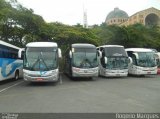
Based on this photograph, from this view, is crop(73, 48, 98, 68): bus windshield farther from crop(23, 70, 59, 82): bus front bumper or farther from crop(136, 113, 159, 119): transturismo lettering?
crop(136, 113, 159, 119): transturismo lettering

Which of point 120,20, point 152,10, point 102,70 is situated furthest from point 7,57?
point 120,20

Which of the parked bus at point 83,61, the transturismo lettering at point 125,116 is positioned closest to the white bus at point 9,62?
the parked bus at point 83,61

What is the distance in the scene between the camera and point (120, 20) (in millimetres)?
125688

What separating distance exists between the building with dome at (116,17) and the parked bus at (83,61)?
→ 9942 cm

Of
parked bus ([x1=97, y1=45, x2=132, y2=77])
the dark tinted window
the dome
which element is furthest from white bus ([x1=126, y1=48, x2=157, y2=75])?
the dome

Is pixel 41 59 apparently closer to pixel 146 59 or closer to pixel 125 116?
pixel 146 59

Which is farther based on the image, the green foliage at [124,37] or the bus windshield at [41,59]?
the green foliage at [124,37]

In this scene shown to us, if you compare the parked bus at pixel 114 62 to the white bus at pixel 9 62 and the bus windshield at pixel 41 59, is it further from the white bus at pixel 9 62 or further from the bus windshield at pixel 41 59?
the bus windshield at pixel 41 59

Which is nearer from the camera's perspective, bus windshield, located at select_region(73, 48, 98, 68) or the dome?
bus windshield, located at select_region(73, 48, 98, 68)

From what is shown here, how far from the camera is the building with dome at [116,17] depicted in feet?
411

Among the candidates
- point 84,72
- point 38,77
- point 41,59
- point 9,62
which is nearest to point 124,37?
point 84,72

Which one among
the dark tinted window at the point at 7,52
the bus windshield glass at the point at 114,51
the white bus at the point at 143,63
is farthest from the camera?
the white bus at the point at 143,63

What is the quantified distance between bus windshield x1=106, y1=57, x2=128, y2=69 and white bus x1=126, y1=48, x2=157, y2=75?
7.26ft

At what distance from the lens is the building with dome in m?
125
